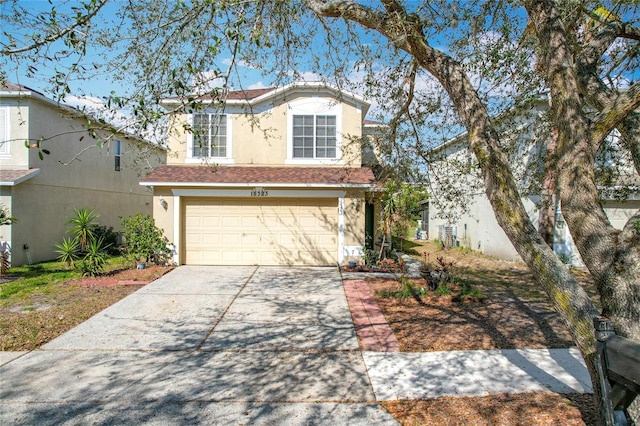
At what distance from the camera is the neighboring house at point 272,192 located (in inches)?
521

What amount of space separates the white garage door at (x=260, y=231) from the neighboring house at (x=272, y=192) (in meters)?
0.03

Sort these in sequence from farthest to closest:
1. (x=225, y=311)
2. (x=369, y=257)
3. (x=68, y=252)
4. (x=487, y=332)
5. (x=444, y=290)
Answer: (x=369, y=257), (x=68, y=252), (x=444, y=290), (x=225, y=311), (x=487, y=332)

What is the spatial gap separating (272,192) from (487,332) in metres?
8.18

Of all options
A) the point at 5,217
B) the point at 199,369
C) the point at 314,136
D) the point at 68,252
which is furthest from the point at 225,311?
the point at 5,217

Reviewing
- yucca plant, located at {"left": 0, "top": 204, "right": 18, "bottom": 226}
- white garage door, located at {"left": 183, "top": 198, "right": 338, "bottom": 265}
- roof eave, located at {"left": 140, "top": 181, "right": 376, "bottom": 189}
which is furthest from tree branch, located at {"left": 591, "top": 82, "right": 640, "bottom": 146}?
yucca plant, located at {"left": 0, "top": 204, "right": 18, "bottom": 226}

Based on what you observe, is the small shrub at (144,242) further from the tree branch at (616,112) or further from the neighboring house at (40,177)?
the tree branch at (616,112)

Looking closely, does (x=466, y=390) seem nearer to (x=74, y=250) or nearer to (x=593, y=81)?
(x=593, y=81)

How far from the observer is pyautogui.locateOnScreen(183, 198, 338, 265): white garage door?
13.6 m

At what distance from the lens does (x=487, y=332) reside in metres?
6.81

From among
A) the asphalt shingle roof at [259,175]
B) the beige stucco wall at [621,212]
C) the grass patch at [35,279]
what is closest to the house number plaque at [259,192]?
the asphalt shingle roof at [259,175]

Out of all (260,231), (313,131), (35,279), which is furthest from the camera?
(313,131)

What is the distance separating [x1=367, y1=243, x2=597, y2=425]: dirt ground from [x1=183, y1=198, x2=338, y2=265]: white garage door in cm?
300

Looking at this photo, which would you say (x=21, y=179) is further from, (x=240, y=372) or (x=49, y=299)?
(x=240, y=372)

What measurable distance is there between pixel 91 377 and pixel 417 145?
239 inches
